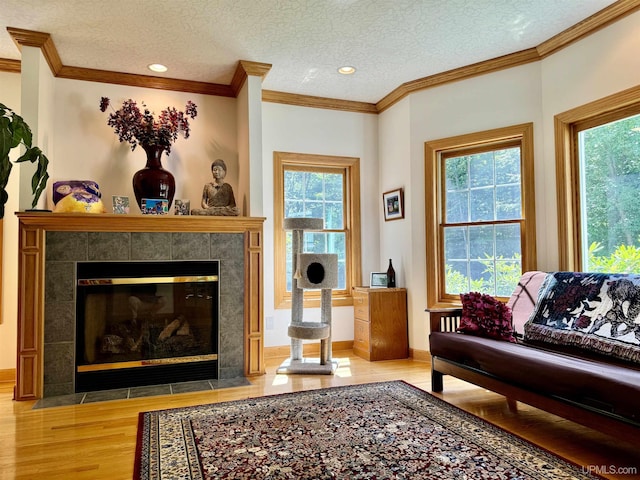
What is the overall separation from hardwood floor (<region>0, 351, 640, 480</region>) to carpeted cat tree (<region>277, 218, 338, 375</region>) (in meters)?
0.20

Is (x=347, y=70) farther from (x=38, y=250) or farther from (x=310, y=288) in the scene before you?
(x=38, y=250)

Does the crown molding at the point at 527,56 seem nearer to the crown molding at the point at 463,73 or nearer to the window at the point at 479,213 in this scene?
the crown molding at the point at 463,73

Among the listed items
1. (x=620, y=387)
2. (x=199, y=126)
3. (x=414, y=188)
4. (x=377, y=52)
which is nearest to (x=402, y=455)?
(x=620, y=387)

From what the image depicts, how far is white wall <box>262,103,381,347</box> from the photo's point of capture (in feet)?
14.3

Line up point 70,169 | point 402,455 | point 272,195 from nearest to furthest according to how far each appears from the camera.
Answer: point 402,455, point 70,169, point 272,195

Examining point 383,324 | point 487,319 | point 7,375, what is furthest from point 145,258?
point 487,319

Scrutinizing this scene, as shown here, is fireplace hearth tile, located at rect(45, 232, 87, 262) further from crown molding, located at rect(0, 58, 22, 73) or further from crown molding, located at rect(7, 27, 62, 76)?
crown molding, located at rect(0, 58, 22, 73)

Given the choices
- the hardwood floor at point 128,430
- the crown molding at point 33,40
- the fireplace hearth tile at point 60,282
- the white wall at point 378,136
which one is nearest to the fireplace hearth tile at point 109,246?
the fireplace hearth tile at point 60,282

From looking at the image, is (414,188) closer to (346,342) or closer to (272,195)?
(272,195)

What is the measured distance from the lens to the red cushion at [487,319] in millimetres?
2928

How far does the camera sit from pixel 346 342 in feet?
15.2

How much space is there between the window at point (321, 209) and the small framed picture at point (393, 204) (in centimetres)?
31

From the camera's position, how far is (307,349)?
14.7 feet

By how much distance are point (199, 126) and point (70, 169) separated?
1194 millimetres
